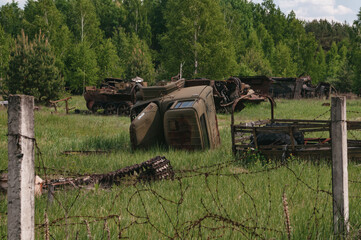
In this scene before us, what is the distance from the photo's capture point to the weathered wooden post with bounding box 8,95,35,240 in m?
2.24

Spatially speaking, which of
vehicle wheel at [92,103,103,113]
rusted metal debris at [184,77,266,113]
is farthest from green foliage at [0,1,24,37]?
rusted metal debris at [184,77,266,113]

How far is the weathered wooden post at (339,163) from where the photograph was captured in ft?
10.7

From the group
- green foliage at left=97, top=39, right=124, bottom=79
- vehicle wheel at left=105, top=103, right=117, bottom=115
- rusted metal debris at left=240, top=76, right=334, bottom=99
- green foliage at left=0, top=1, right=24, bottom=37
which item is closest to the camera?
vehicle wheel at left=105, top=103, right=117, bottom=115

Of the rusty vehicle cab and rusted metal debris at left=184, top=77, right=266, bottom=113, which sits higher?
rusted metal debris at left=184, top=77, right=266, bottom=113

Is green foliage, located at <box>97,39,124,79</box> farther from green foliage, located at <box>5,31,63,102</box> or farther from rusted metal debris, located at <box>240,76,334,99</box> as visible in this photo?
green foliage, located at <box>5,31,63,102</box>

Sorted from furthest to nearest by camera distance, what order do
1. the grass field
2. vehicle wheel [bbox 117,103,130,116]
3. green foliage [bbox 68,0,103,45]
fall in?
green foliage [bbox 68,0,103,45] → vehicle wheel [bbox 117,103,130,116] → the grass field

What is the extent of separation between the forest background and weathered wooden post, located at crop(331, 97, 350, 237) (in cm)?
2406

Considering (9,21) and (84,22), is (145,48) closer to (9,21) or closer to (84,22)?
(84,22)

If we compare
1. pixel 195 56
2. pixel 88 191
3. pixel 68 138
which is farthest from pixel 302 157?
pixel 195 56

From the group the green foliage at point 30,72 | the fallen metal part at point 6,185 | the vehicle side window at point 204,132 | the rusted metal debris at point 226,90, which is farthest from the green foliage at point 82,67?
the fallen metal part at point 6,185

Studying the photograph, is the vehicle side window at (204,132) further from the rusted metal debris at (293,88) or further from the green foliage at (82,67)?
the green foliage at (82,67)

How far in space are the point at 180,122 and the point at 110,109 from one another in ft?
52.7

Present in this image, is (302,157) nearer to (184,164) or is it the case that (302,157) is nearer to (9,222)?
(184,164)

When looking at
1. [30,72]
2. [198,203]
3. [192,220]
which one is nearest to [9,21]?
[30,72]
